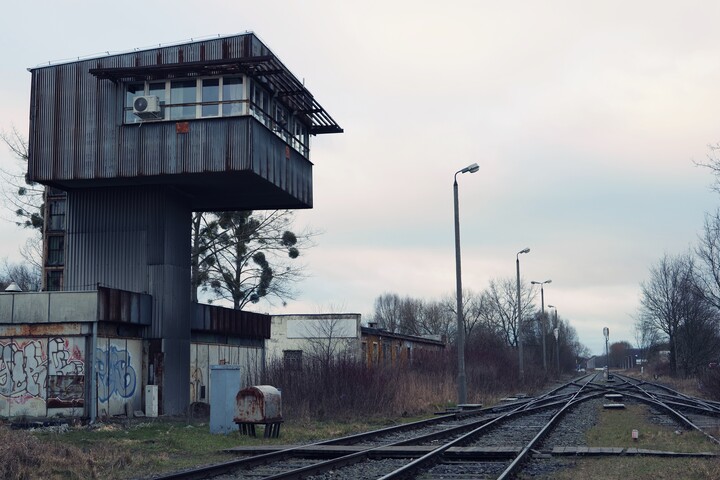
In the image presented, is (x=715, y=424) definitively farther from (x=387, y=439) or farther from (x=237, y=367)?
(x=237, y=367)

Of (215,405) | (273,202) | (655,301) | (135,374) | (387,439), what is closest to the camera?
(387,439)

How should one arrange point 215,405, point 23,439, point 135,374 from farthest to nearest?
1. point 135,374
2. point 215,405
3. point 23,439

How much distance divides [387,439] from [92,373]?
10706 millimetres

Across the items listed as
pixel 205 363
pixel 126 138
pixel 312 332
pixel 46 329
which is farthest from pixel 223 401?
pixel 312 332

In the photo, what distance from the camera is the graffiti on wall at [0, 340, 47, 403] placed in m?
25.0

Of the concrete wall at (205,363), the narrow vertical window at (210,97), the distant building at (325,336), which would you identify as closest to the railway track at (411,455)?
the concrete wall at (205,363)

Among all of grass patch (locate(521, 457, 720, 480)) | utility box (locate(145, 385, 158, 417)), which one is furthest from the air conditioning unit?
grass patch (locate(521, 457, 720, 480))

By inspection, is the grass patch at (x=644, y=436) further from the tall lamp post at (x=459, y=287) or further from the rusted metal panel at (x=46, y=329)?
the rusted metal panel at (x=46, y=329)

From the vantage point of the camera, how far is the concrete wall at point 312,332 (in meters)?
47.1

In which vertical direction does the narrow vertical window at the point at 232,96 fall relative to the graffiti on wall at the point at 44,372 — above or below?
above

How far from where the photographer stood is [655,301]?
75188 mm

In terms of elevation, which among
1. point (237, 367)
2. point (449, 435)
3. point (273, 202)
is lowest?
point (449, 435)

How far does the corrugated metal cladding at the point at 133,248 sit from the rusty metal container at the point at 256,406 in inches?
413

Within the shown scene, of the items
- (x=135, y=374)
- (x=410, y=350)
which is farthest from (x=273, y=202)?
(x=410, y=350)
